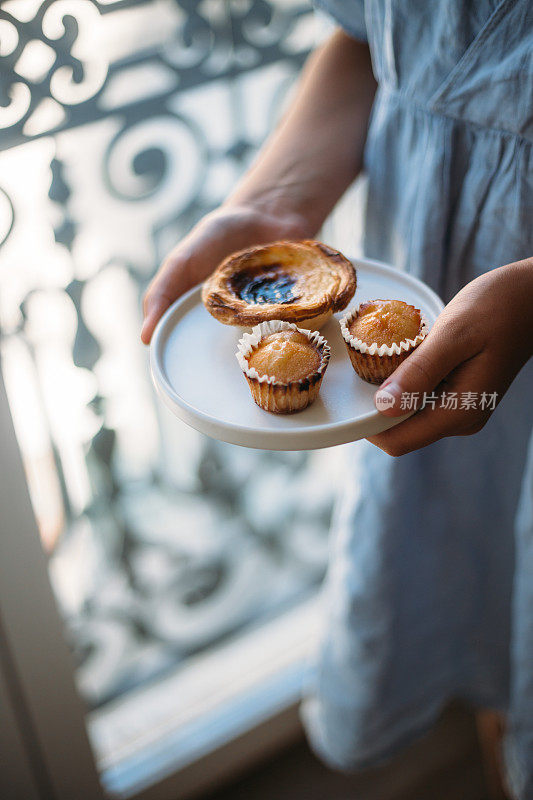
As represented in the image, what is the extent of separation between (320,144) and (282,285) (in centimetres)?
25

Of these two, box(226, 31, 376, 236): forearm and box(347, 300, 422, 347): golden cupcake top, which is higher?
box(226, 31, 376, 236): forearm

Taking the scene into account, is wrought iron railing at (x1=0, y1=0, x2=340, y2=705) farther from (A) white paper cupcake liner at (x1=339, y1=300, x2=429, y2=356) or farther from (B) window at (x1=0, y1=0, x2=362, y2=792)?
(A) white paper cupcake liner at (x1=339, y1=300, x2=429, y2=356)

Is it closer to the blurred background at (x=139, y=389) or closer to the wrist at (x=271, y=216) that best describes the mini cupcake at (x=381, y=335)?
the wrist at (x=271, y=216)

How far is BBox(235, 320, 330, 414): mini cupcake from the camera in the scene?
0.67 meters

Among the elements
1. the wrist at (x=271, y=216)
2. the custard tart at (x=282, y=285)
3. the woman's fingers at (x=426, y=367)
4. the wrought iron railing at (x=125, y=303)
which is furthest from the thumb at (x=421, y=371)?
the wrought iron railing at (x=125, y=303)

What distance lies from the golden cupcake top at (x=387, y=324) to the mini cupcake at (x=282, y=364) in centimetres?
4

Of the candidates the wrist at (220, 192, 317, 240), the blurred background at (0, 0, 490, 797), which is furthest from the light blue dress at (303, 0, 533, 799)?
the blurred background at (0, 0, 490, 797)

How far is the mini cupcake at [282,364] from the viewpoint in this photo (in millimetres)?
667

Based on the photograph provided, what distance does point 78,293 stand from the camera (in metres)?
1.07

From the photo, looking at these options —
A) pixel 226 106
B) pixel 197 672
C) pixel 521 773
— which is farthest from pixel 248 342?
pixel 197 672

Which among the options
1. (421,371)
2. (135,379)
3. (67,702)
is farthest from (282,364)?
(67,702)

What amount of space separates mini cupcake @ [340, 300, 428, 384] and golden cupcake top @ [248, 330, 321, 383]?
0.04 metres

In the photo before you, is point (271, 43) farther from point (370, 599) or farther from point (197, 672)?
point (197, 672)

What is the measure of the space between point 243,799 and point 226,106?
134 cm
